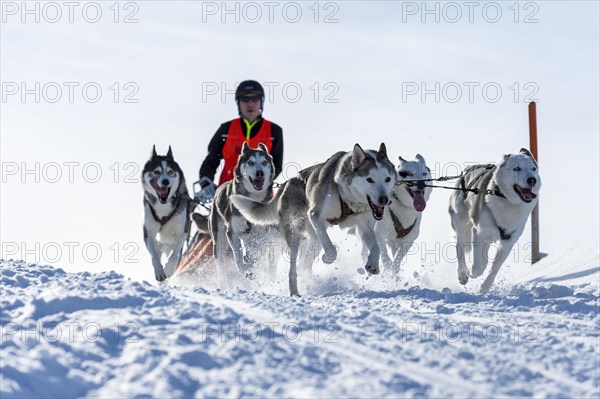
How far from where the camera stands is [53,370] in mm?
3535

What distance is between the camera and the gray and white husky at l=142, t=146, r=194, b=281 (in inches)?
337

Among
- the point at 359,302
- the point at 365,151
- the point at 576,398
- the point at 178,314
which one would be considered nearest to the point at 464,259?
the point at 365,151

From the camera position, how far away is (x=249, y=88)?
30.1 ft

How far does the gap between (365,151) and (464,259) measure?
1716mm

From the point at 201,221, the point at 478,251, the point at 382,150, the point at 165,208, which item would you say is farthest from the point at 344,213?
the point at 201,221

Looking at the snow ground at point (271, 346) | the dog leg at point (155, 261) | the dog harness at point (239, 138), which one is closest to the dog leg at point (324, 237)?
the snow ground at point (271, 346)

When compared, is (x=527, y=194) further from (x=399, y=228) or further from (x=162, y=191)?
(x=162, y=191)

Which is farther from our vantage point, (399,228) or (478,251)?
(399,228)

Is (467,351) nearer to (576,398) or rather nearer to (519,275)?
(576,398)

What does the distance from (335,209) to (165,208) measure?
2339 mm

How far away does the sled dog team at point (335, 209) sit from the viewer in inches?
269

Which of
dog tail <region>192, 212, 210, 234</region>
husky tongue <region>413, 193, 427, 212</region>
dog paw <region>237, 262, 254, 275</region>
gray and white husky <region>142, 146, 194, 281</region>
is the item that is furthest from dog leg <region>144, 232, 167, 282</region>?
husky tongue <region>413, 193, 427, 212</region>

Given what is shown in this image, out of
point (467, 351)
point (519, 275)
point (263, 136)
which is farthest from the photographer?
point (519, 275)

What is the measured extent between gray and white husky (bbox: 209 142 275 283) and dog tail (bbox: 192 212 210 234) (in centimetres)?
73
